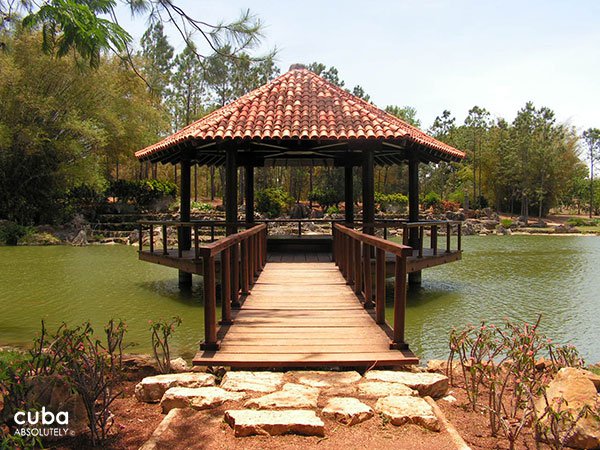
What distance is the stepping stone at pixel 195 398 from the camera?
10.8ft

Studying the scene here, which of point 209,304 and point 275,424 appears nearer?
point 275,424

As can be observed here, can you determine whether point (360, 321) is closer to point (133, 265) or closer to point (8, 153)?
point (133, 265)

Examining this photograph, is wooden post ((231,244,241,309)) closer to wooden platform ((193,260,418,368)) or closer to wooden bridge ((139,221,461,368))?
wooden bridge ((139,221,461,368))

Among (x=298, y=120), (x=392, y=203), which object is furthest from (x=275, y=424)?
(x=392, y=203)

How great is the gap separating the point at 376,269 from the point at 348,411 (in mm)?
2227

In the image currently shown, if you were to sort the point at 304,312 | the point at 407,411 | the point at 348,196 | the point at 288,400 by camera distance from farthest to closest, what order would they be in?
the point at 348,196
the point at 304,312
the point at 288,400
the point at 407,411

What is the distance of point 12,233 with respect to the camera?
21.3m

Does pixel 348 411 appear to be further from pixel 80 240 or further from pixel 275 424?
pixel 80 240

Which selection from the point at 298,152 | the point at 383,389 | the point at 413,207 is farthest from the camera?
the point at 298,152

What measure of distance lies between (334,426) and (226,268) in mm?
2267

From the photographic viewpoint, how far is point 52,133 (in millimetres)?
23484

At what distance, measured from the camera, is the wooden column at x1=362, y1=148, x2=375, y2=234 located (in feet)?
28.6

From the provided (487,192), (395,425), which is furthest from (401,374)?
(487,192)

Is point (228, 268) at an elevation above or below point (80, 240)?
above
